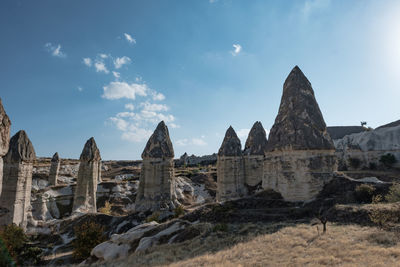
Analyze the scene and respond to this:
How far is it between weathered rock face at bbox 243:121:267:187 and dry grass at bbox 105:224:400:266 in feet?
49.6

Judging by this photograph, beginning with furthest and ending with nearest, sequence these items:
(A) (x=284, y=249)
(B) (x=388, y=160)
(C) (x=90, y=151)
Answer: (B) (x=388, y=160) < (C) (x=90, y=151) < (A) (x=284, y=249)

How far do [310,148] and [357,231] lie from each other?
5.13 metres

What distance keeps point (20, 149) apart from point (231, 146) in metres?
17.1

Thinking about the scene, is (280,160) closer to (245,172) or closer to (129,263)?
(129,263)

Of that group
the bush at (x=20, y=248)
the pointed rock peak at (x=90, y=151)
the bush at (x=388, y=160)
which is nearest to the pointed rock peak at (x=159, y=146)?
the pointed rock peak at (x=90, y=151)

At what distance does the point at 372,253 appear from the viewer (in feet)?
18.2

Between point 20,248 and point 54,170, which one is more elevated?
point 54,170

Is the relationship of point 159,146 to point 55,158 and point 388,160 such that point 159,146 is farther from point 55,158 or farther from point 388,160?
point 388,160

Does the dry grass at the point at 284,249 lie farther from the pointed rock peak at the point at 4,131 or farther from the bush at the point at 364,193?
the pointed rock peak at the point at 4,131

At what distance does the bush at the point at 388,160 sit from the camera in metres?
36.9

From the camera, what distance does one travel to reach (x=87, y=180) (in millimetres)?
23047

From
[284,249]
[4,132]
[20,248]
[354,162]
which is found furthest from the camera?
[354,162]

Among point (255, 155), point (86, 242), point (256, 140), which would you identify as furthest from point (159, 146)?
point (256, 140)

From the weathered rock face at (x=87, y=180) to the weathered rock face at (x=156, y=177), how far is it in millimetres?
6730
